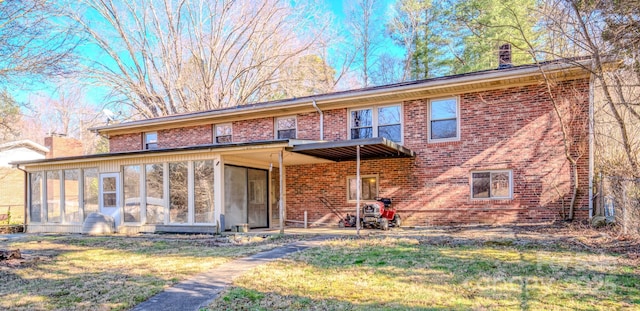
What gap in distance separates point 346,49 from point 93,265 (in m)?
22.8

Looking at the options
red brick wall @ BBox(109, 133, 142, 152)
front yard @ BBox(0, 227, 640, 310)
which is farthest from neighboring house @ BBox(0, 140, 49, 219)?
front yard @ BBox(0, 227, 640, 310)

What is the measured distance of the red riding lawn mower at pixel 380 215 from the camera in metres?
11.1

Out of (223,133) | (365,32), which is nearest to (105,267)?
(223,133)

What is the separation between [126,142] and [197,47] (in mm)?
10809

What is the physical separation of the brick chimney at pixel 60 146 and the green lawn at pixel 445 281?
75.6 ft

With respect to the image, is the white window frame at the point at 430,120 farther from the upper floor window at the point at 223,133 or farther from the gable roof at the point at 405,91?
the upper floor window at the point at 223,133

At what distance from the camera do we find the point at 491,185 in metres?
11.2

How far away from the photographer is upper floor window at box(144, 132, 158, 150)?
16.2 meters

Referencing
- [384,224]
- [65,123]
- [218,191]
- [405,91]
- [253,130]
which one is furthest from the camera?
[65,123]

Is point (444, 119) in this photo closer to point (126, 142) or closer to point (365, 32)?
point (126, 142)

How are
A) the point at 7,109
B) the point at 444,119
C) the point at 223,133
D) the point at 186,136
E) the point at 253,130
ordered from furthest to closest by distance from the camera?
the point at 186,136 < the point at 223,133 < the point at 253,130 < the point at 444,119 < the point at 7,109

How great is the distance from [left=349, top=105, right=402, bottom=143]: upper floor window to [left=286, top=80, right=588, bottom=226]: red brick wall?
306 millimetres

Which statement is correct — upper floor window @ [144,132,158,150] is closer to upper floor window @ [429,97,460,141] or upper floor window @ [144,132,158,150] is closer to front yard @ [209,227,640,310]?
upper floor window @ [429,97,460,141]

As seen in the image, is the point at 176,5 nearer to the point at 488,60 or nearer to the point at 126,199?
the point at 126,199
